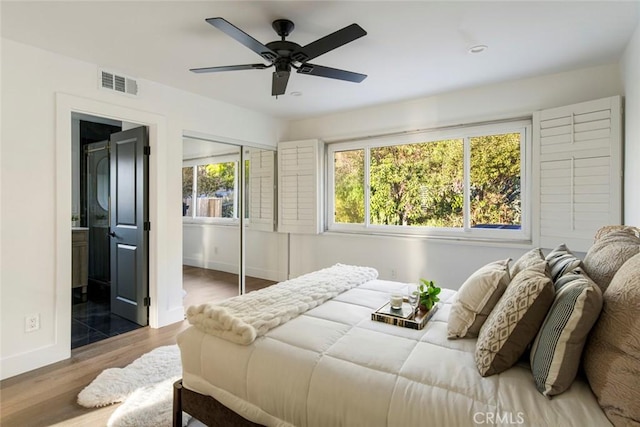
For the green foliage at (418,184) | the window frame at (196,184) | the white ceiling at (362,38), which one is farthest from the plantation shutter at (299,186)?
the white ceiling at (362,38)

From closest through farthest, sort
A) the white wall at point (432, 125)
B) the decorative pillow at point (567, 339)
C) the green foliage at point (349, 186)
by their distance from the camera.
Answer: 1. the decorative pillow at point (567, 339)
2. the white wall at point (432, 125)
3. the green foliage at point (349, 186)

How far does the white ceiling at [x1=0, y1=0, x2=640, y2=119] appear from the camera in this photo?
83.5 inches

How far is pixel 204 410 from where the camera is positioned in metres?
1.65

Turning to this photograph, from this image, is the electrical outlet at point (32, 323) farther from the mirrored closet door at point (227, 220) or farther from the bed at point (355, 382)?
the mirrored closet door at point (227, 220)

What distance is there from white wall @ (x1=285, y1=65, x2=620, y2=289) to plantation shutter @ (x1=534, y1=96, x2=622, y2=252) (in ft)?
0.80

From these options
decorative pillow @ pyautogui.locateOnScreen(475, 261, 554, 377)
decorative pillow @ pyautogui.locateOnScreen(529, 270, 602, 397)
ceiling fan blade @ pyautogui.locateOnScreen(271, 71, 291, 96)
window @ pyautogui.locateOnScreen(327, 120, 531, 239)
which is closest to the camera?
decorative pillow @ pyautogui.locateOnScreen(529, 270, 602, 397)

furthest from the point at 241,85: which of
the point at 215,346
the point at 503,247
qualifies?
the point at 503,247

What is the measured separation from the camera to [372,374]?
1.30 metres

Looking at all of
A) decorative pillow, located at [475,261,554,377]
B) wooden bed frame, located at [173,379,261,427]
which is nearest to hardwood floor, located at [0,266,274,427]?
wooden bed frame, located at [173,379,261,427]

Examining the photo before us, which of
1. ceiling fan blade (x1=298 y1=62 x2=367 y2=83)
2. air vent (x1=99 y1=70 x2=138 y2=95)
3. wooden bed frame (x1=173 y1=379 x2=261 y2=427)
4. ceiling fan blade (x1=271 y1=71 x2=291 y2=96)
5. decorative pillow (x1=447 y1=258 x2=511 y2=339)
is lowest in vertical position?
wooden bed frame (x1=173 y1=379 x2=261 y2=427)

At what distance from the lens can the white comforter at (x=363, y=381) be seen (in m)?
1.10

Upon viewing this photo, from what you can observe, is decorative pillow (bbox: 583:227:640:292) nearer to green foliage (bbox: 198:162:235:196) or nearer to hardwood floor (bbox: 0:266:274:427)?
hardwood floor (bbox: 0:266:274:427)

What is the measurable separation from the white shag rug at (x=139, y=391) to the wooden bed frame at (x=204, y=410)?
11.2 inches

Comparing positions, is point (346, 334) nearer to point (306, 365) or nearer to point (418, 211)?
point (306, 365)
